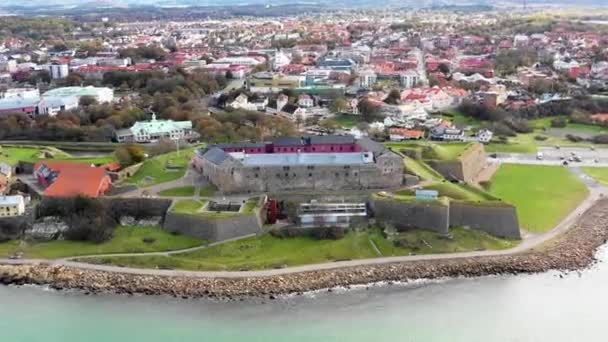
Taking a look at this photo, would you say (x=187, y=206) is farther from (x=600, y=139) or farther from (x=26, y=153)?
(x=600, y=139)

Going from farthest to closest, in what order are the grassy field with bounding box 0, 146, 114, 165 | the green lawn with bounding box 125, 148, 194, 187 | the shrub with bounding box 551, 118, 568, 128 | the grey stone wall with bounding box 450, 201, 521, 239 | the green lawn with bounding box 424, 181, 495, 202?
the shrub with bounding box 551, 118, 568, 128 → the grassy field with bounding box 0, 146, 114, 165 → the green lawn with bounding box 125, 148, 194, 187 → the green lawn with bounding box 424, 181, 495, 202 → the grey stone wall with bounding box 450, 201, 521, 239

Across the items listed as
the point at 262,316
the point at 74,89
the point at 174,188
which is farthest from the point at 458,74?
the point at 262,316

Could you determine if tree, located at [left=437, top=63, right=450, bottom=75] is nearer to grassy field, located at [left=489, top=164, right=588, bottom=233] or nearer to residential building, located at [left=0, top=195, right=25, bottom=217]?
grassy field, located at [left=489, top=164, right=588, bottom=233]

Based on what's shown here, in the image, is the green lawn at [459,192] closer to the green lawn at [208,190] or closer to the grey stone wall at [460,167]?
the grey stone wall at [460,167]

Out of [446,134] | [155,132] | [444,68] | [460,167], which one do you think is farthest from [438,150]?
[444,68]

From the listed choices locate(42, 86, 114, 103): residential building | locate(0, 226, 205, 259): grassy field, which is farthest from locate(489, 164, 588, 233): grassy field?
locate(42, 86, 114, 103): residential building

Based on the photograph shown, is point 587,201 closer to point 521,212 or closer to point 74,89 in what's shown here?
point 521,212

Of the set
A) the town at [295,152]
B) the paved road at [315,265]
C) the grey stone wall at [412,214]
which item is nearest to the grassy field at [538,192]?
the town at [295,152]
